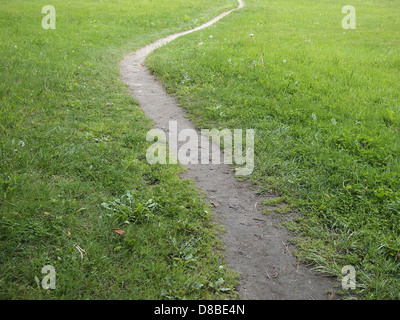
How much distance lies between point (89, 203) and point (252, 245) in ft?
7.02

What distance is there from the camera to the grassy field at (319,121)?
388cm

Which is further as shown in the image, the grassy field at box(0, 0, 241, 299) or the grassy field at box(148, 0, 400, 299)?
the grassy field at box(148, 0, 400, 299)

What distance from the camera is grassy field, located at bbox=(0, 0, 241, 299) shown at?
10.7 feet

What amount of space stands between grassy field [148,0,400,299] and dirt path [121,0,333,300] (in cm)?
23

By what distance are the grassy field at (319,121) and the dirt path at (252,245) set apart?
231 mm

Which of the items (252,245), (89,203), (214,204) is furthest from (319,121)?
(89,203)

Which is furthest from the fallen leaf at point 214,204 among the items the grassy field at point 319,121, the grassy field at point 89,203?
the grassy field at point 319,121

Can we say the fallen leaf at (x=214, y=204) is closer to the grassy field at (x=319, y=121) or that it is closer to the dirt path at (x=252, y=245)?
the dirt path at (x=252, y=245)

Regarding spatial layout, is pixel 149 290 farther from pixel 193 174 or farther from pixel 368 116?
pixel 368 116

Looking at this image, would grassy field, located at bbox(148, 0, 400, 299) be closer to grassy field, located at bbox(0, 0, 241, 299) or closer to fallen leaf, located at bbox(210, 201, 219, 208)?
fallen leaf, located at bbox(210, 201, 219, 208)

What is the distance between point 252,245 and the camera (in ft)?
12.9

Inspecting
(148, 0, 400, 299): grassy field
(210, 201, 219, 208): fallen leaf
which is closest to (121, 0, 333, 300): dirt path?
(210, 201, 219, 208): fallen leaf
